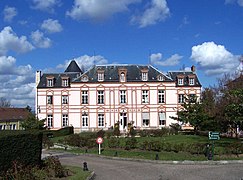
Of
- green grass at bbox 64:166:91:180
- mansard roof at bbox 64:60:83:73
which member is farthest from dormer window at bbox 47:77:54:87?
green grass at bbox 64:166:91:180

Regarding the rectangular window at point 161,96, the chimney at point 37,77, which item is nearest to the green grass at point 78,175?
the rectangular window at point 161,96

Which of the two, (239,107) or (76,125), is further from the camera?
(76,125)

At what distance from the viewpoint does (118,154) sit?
2341 centimetres

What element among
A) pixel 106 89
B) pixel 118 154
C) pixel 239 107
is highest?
pixel 106 89

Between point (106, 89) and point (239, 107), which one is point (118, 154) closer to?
point (239, 107)

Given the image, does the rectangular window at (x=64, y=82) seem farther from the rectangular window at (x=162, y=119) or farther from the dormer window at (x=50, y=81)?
the rectangular window at (x=162, y=119)

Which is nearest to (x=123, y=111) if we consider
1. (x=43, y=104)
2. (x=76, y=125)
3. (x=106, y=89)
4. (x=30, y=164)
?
(x=106, y=89)

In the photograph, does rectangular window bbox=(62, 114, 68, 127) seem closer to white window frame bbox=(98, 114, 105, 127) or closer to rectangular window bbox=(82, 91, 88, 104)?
rectangular window bbox=(82, 91, 88, 104)

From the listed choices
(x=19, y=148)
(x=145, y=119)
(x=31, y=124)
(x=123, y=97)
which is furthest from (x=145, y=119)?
(x=19, y=148)

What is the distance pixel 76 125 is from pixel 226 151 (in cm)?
3329

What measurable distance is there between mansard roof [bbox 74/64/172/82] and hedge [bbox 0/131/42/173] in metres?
37.1

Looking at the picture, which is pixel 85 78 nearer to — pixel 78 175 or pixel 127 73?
pixel 127 73

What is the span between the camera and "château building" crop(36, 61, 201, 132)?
2018 inches

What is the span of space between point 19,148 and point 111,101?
1507 inches
